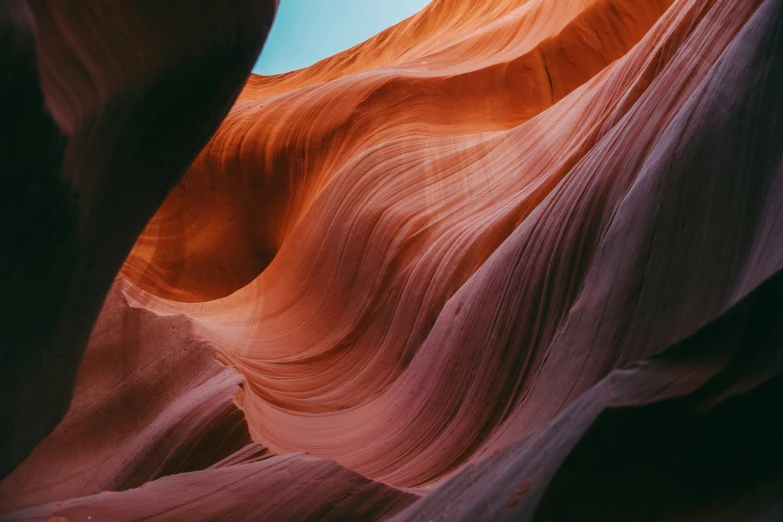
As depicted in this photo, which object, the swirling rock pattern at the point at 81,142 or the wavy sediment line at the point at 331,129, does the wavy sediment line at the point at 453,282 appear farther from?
the swirling rock pattern at the point at 81,142

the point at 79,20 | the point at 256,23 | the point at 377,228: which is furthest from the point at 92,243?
the point at 377,228

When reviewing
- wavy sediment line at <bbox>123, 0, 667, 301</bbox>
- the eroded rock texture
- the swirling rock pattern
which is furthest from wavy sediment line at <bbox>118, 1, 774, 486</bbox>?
the swirling rock pattern

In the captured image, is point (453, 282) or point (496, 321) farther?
point (453, 282)

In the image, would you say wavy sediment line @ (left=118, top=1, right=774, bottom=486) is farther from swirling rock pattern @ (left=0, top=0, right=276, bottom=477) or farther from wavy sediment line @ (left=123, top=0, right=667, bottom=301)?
Result: swirling rock pattern @ (left=0, top=0, right=276, bottom=477)

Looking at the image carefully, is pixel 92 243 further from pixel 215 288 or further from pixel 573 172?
Result: pixel 215 288

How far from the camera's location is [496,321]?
1688 mm

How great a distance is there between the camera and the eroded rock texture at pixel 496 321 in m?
0.92

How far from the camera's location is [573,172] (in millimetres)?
1761

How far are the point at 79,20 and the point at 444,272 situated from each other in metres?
1.35

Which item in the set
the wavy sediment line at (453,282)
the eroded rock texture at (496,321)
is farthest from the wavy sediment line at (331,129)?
the wavy sediment line at (453,282)

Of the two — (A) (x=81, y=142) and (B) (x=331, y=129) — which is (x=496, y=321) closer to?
(A) (x=81, y=142)

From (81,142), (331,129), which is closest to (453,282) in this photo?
(81,142)

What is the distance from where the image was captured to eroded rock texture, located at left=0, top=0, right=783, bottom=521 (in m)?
0.92

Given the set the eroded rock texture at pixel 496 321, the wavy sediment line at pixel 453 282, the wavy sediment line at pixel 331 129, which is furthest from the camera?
the wavy sediment line at pixel 331 129
